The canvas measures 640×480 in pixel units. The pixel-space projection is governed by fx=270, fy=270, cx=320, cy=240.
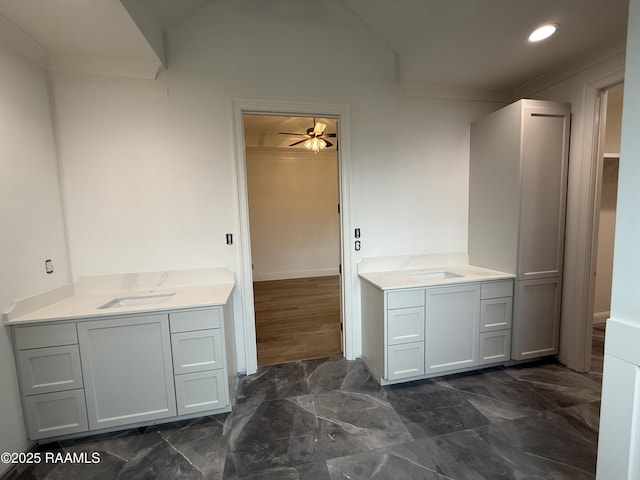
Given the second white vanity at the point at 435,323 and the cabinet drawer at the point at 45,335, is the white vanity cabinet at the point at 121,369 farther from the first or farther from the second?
the second white vanity at the point at 435,323

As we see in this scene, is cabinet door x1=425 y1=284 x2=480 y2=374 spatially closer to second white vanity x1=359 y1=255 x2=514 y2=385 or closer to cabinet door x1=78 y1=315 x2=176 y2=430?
second white vanity x1=359 y1=255 x2=514 y2=385

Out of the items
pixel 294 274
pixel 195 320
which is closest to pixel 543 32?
pixel 195 320

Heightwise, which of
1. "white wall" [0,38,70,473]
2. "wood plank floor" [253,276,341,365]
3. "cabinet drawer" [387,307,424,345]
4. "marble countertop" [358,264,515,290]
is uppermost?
"white wall" [0,38,70,473]

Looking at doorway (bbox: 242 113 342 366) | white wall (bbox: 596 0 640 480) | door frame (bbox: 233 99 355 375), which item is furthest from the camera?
doorway (bbox: 242 113 342 366)

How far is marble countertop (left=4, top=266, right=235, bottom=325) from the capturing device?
1.60 m

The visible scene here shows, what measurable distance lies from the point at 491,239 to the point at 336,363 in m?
1.83

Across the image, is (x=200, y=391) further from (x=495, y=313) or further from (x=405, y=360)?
(x=495, y=313)

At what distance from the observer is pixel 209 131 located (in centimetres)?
217

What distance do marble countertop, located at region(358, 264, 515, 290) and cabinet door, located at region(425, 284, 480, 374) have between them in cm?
7

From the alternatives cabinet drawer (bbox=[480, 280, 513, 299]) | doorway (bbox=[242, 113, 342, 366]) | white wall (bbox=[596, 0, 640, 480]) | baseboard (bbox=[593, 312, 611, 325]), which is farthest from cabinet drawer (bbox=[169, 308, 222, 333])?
baseboard (bbox=[593, 312, 611, 325])

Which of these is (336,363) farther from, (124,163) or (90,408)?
(124,163)

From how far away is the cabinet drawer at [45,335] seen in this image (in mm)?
1564

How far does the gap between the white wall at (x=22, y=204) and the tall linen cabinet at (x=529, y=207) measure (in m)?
3.46

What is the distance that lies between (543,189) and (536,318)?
1.11 meters
